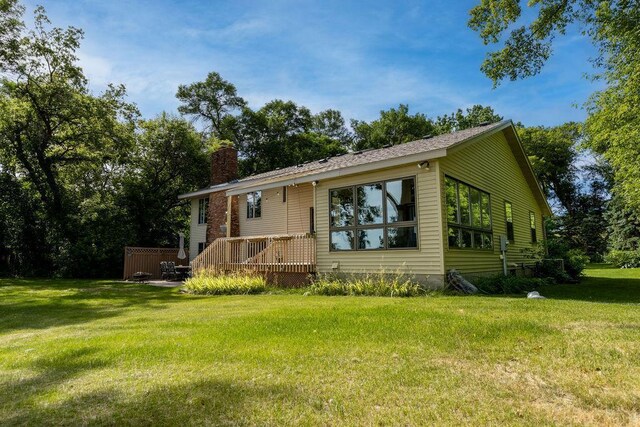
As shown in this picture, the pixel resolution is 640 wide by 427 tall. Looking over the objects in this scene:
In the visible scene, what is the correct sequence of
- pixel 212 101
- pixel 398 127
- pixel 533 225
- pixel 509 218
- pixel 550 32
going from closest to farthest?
pixel 550 32, pixel 509 218, pixel 533 225, pixel 398 127, pixel 212 101

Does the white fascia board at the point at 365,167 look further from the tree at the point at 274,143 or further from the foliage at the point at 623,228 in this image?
the foliage at the point at 623,228

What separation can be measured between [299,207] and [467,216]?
6136mm

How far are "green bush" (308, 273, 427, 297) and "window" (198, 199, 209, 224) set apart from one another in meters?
11.1

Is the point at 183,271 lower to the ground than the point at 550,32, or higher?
lower

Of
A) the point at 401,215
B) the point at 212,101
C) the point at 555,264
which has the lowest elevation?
the point at 555,264

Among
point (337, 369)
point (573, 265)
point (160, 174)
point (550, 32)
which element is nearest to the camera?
point (337, 369)

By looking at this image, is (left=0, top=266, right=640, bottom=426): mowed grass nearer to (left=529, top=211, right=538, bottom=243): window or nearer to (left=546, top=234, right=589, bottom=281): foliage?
(left=546, top=234, right=589, bottom=281): foliage

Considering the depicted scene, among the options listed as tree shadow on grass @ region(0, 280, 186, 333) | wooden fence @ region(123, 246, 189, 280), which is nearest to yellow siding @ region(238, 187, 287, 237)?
tree shadow on grass @ region(0, 280, 186, 333)

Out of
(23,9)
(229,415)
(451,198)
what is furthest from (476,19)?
(23,9)

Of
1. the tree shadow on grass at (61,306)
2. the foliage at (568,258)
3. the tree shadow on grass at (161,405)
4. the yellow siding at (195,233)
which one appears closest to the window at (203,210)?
the yellow siding at (195,233)

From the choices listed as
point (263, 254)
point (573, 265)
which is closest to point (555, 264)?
point (573, 265)

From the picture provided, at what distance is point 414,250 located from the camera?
945 centimetres

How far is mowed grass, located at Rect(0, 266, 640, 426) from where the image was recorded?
2617 mm

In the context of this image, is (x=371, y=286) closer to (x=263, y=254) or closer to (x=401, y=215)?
(x=401, y=215)
